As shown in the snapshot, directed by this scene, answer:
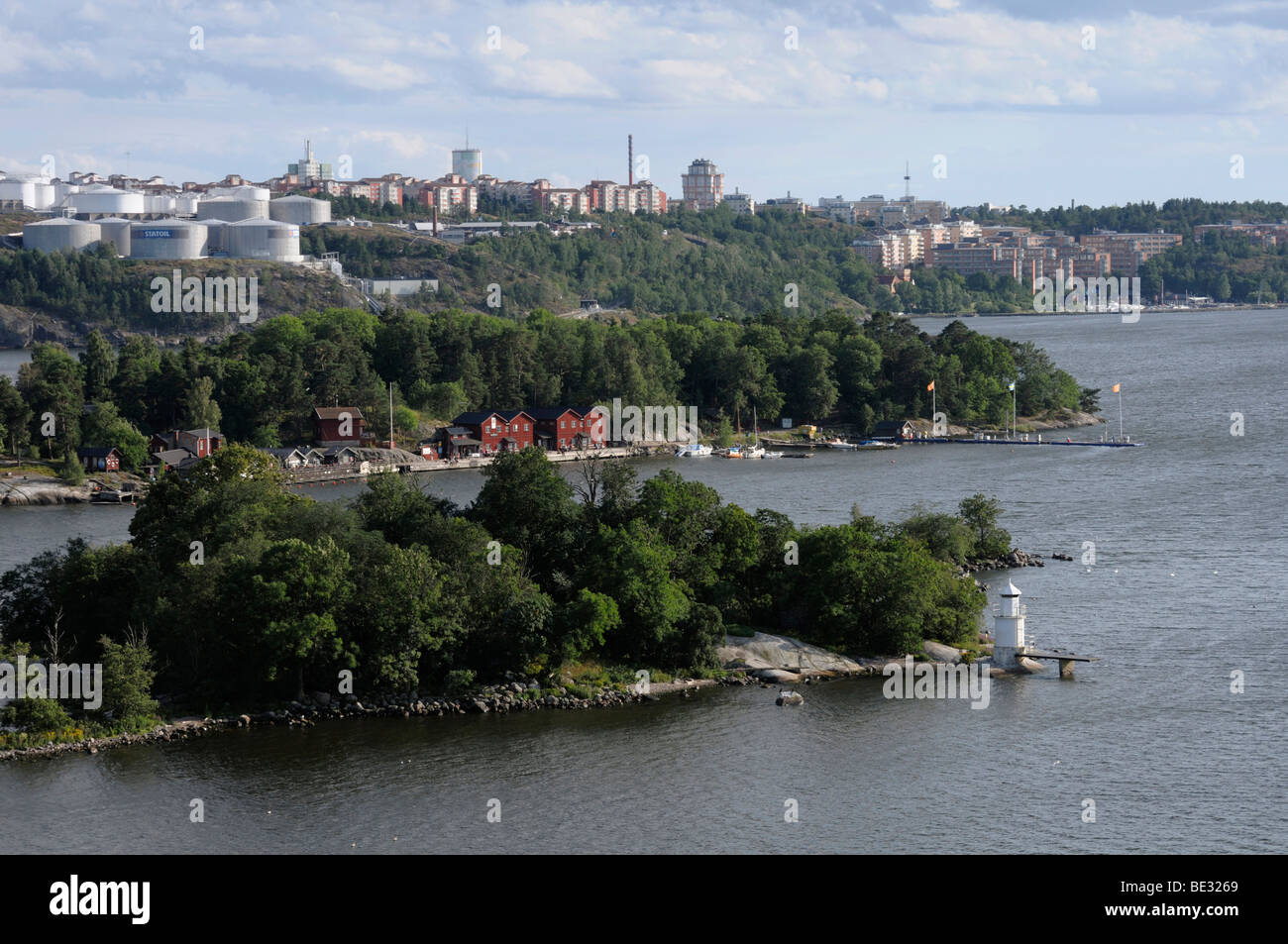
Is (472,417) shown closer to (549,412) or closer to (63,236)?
(549,412)

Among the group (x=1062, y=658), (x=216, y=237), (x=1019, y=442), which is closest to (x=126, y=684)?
(x=1062, y=658)

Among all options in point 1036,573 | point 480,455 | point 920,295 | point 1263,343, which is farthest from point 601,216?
point 1036,573

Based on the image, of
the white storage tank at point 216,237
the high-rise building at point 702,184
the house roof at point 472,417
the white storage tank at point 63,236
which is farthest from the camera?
the high-rise building at point 702,184

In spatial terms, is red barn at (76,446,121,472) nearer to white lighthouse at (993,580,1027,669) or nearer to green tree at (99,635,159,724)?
green tree at (99,635,159,724)

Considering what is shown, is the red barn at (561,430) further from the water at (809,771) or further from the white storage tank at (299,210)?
the white storage tank at (299,210)

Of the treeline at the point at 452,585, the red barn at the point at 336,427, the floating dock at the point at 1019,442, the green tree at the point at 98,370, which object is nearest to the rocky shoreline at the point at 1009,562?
the treeline at the point at 452,585

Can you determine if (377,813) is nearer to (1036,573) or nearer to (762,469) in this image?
(1036,573)

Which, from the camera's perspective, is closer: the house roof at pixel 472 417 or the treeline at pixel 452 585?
the treeline at pixel 452 585
